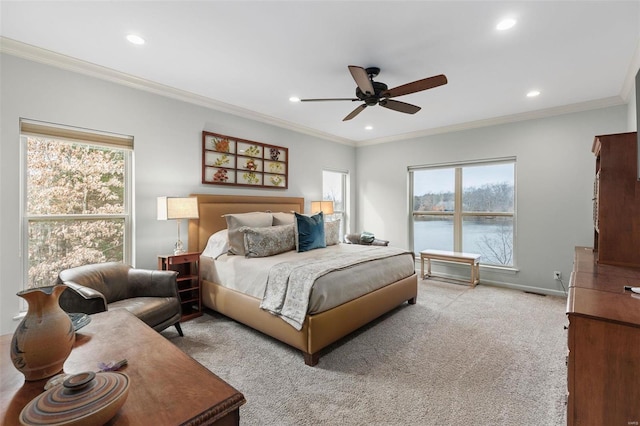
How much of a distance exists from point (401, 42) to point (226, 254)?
2813 mm

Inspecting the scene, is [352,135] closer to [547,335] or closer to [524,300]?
[524,300]

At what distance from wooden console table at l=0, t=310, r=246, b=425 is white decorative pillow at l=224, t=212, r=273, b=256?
1869 millimetres

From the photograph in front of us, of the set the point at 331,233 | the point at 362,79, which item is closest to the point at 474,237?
the point at 331,233

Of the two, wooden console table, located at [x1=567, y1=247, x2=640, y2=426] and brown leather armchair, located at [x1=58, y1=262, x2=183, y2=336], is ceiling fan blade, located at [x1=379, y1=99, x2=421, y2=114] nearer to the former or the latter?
wooden console table, located at [x1=567, y1=247, x2=640, y2=426]

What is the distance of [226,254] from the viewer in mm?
3477

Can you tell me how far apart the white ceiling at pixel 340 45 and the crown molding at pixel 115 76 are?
2 cm

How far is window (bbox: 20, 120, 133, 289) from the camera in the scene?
273cm

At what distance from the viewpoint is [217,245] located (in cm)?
357

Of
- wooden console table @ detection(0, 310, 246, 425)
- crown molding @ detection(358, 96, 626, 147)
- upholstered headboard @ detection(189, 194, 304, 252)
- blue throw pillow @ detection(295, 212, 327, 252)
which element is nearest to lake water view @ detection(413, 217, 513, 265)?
crown molding @ detection(358, 96, 626, 147)

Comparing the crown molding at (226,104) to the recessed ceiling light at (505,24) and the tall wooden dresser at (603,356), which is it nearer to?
the recessed ceiling light at (505,24)

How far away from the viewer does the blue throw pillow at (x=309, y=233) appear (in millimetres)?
3693

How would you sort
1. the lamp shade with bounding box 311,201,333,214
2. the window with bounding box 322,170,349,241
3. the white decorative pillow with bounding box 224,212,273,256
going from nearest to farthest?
1. the white decorative pillow with bounding box 224,212,273,256
2. the lamp shade with bounding box 311,201,333,214
3. the window with bounding box 322,170,349,241

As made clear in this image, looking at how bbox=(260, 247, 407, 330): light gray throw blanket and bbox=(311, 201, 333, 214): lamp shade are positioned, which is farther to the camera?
bbox=(311, 201, 333, 214): lamp shade

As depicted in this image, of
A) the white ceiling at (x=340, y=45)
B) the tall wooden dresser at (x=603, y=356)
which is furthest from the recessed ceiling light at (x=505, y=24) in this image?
the tall wooden dresser at (x=603, y=356)
